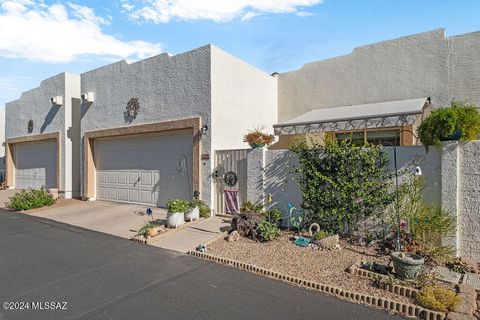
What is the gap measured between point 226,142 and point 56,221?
723 cm

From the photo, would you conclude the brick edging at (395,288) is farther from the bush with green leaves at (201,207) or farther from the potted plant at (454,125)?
the bush with green leaves at (201,207)

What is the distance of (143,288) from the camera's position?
18.5ft

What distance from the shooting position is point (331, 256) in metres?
7.21

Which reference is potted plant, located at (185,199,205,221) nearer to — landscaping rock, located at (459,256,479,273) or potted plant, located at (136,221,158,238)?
potted plant, located at (136,221,158,238)

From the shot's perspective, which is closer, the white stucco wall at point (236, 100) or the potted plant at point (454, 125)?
the potted plant at point (454, 125)

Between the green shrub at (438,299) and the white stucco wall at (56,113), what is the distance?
17.9 meters

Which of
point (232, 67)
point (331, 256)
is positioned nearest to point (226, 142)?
point (232, 67)

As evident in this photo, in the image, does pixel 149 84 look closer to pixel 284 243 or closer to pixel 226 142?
pixel 226 142

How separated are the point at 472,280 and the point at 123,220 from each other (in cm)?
1038

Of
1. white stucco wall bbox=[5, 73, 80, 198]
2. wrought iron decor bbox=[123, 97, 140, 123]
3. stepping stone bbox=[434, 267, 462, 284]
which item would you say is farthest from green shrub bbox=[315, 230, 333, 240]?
white stucco wall bbox=[5, 73, 80, 198]

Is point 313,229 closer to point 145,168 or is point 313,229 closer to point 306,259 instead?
point 306,259

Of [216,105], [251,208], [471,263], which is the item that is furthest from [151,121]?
[471,263]

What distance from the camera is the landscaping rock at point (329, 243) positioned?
7676 millimetres

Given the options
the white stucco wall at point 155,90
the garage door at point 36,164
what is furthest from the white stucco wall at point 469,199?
the garage door at point 36,164
